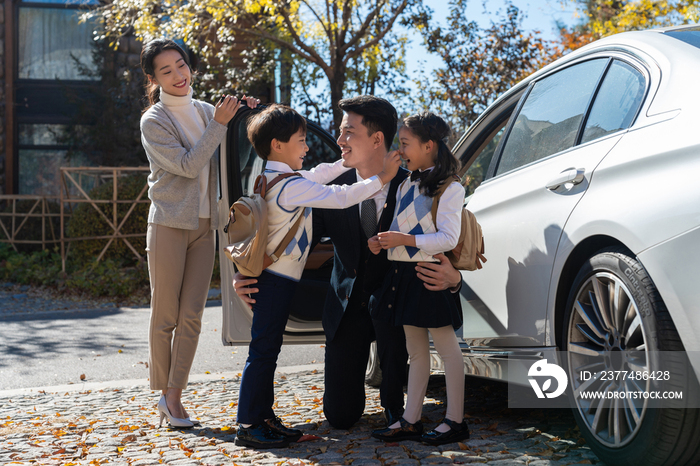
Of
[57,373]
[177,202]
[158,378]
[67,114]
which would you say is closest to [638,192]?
[177,202]

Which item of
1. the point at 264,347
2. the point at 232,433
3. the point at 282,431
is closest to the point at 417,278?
the point at 264,347

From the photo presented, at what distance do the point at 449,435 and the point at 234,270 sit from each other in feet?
4.85

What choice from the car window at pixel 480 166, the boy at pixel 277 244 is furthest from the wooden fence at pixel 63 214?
the boy at pixel 277 244

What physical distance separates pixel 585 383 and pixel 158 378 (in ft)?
7.23

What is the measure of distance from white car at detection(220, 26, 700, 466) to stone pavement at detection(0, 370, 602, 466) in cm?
34

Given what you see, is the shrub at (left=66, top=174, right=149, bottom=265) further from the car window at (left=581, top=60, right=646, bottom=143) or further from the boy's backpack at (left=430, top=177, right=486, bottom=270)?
the car window at (left=581, top=60, right=646, bottom=143)

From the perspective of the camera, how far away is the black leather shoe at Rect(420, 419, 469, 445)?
112 inches

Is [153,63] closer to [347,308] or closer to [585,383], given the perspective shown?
[347,308]

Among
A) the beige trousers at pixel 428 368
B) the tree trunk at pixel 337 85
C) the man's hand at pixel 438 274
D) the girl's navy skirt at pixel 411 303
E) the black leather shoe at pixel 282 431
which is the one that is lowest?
the black leather shoe at pixel 282 431

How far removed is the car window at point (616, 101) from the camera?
8.07 feet

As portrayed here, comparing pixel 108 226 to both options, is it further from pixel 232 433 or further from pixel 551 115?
pixel 551 115

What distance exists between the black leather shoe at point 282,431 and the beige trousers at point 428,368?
0.53 metres

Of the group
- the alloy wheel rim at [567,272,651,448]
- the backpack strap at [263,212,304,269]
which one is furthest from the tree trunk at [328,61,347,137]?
the alloy wheel rim at [567,272,651,448]

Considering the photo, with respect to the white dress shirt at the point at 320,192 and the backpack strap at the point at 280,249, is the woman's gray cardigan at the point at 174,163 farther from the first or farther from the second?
the backpack strap at the point at 280,249
